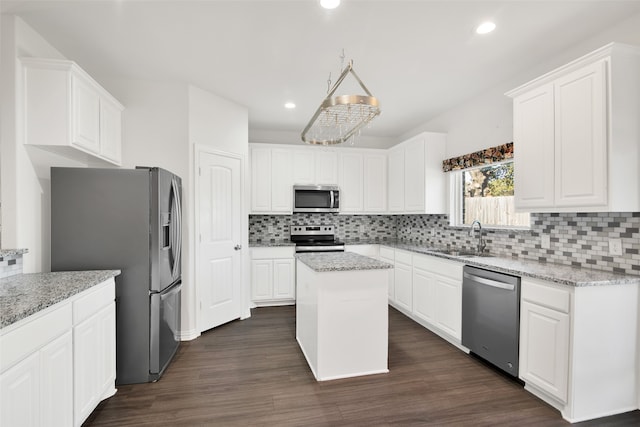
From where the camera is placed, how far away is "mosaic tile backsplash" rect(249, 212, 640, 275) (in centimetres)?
218

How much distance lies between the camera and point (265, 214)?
4719 millimetres

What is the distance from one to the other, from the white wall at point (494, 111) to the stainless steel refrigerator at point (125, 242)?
3.32m

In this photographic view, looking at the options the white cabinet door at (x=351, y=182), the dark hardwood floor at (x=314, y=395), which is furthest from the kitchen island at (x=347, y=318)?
the white cabinet door at (x=351, y=182)

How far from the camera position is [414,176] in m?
4.30

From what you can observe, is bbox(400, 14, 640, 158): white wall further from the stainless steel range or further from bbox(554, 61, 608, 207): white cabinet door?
the stainless steel range

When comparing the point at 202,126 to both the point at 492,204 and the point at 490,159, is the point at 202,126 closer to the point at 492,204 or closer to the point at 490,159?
the point at 490,159

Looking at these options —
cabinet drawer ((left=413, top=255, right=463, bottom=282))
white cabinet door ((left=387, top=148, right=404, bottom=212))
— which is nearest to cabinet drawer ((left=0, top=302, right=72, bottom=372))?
cabinet drawer ((left=413, top=255, right=463, bottom=282))

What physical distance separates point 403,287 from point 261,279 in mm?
1981

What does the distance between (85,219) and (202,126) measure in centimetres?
158

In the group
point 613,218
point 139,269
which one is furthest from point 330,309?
point 613,218

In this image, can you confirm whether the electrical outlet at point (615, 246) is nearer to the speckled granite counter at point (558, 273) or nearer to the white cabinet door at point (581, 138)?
the speckled granite counter at point (558, 273)

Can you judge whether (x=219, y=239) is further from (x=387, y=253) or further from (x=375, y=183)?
(x=375, y=183)

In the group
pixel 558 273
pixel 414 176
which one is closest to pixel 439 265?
pixel 558 273

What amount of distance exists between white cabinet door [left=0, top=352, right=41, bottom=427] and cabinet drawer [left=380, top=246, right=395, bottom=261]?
3.75 m
